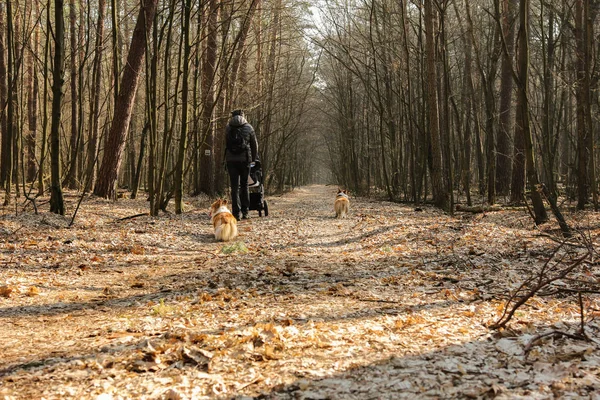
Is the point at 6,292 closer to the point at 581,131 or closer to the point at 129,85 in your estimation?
the point at 129,85

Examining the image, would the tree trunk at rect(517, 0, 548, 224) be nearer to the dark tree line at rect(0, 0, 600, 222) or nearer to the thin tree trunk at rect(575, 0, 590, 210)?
the dark tree line at rect(0, 0, 600, 222)

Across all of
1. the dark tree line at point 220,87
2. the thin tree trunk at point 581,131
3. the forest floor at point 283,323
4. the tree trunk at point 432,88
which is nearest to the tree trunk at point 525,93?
the dark tree line at point 220,87

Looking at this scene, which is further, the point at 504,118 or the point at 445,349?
the point at 504,118

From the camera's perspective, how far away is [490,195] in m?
13.6

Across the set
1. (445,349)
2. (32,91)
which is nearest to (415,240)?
(445,349)

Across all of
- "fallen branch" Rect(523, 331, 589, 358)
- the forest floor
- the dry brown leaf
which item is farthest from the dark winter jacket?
"fallen branch" Rect(523, 331, 589, 358)

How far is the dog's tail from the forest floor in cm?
72

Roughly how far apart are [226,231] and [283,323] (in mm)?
4532

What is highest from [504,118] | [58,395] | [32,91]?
[32,91]

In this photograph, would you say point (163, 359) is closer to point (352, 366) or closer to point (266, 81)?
point (352, 366)

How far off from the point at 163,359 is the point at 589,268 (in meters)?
4.59

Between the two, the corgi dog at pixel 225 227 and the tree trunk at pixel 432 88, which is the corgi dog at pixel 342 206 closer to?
the tree trunk at pixel 432 88

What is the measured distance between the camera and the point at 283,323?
3338mm

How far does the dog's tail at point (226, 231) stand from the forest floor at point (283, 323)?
717 millimetres
